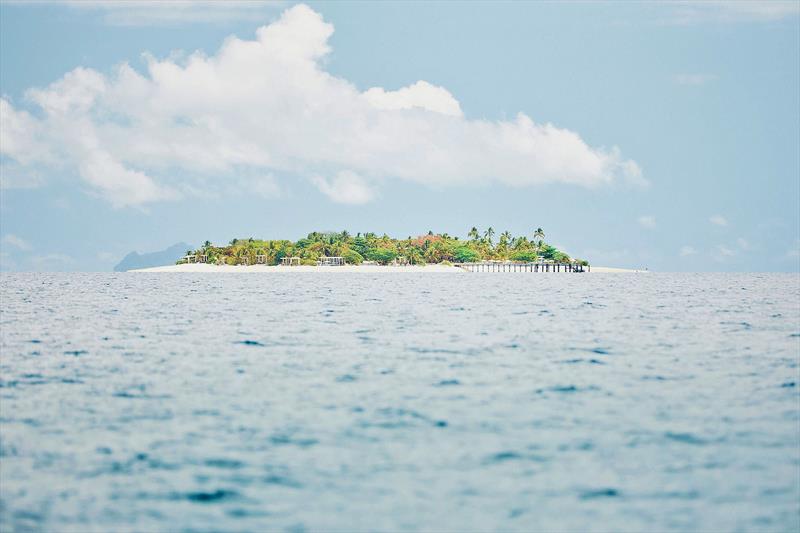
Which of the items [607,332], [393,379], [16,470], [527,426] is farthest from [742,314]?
[16,470]

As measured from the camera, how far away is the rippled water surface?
15.6 meters

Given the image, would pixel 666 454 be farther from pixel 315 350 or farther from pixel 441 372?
pixel 315 350

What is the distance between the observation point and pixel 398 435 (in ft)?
68.6

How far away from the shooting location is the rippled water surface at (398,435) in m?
15.6

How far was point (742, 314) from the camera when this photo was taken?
65562mm

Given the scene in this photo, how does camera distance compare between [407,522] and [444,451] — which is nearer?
[407,522]

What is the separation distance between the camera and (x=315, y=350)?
38.4 m

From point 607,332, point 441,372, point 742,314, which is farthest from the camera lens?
point 742,314

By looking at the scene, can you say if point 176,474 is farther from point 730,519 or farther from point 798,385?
point 798,385

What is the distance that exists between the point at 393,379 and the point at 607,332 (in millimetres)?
23306

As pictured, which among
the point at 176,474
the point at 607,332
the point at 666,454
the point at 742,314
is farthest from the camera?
the point at 742,314

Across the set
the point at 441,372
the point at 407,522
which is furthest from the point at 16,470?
the point at 441,372

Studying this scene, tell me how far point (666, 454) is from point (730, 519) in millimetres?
4043

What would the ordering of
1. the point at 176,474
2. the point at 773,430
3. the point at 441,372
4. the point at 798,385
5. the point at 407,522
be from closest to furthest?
the point at 407,522 < the point at 176,474 < the point at 773,430 < the point at 798,385 < the point at 441,372
